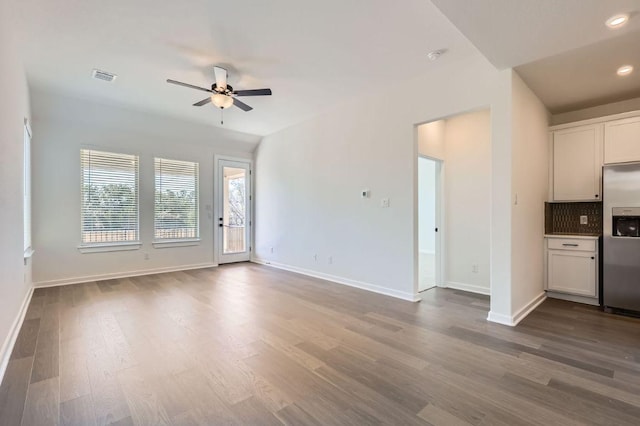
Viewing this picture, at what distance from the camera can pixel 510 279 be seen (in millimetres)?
3139

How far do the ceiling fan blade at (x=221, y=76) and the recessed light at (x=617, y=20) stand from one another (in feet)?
11.7

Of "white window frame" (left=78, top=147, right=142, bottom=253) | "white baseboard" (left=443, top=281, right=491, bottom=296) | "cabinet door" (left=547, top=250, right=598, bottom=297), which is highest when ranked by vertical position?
"white window frame" (left=78, top=147, right=142, bottom=253)

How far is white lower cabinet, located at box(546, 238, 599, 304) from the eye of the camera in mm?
3840

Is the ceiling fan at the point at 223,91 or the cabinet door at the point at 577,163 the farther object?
the cabinet door at the point at 577,163

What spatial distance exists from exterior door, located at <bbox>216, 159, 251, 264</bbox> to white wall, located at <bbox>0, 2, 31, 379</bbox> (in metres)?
3.63

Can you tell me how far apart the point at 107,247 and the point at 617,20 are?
7.09m

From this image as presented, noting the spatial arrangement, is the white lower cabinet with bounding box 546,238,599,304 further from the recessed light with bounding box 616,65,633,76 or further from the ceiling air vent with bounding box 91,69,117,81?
the ceiling air vent with bounding box 91,69,117,81

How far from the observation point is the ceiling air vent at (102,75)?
3730mm

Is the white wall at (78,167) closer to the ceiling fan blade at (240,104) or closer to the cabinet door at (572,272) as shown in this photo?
the ceiling fan blade at (240,104)

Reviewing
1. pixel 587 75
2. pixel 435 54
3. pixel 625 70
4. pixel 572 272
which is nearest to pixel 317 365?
pixel 435 54

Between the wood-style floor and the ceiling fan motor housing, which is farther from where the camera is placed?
the ceiling fan motor housing

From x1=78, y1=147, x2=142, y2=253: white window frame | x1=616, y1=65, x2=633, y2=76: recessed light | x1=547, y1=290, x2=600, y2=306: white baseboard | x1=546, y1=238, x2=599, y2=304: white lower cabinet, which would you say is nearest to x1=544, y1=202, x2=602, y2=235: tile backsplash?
x1=546, y1=238, x2=599, y2=304: white lower cabinet

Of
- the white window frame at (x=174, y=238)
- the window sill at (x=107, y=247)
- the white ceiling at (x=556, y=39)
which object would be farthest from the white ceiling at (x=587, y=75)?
the window sill at (x=107, y=247)

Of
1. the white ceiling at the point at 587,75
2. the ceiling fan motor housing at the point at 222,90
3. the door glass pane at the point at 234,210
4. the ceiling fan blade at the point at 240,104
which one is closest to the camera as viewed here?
the white ceiling at the point at 587,75
